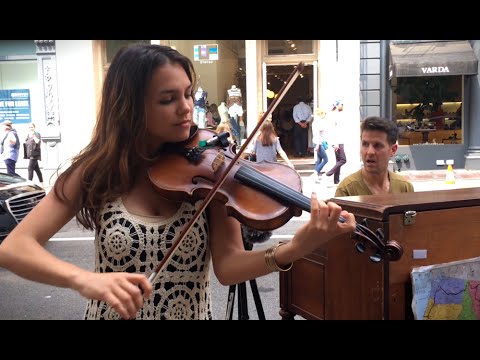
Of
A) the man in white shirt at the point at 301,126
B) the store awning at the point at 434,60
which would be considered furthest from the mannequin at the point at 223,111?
the store awning at the point at 434,60

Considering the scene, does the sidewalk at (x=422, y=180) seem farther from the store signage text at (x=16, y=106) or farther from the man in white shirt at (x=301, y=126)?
the store signage text at (x=16, y=106)

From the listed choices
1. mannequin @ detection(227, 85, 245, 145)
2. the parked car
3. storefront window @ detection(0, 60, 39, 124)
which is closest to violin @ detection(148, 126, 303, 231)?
the parked car

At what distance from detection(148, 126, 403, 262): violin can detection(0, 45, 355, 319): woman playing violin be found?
Answer: 0.16ft

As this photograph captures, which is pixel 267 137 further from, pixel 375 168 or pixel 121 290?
pixel 121 290

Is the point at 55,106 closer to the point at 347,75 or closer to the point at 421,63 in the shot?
the point at 347,75

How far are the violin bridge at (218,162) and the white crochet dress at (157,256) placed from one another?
205 millimetres

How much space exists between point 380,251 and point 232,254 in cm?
46

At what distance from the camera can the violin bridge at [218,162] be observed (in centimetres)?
174

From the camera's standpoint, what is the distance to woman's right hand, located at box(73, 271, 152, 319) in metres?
1.14

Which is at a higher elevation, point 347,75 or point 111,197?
point 347,75

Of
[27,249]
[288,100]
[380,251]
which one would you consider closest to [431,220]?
[380,251]

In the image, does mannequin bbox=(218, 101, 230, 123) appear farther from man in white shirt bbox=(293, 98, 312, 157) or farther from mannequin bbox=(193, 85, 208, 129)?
man in white shirt bbox=(293, 98, 312, 157)

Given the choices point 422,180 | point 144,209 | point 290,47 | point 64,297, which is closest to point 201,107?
point 290,47
